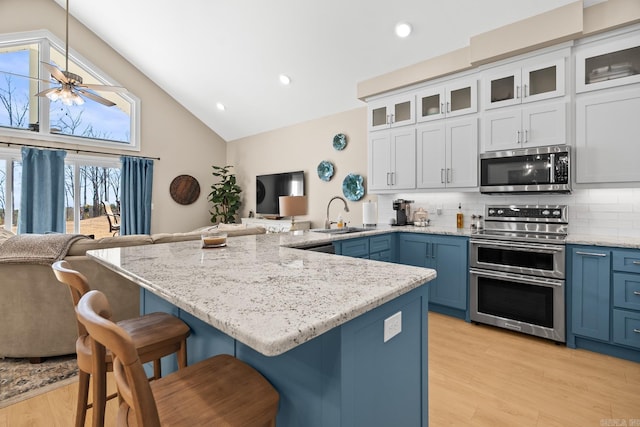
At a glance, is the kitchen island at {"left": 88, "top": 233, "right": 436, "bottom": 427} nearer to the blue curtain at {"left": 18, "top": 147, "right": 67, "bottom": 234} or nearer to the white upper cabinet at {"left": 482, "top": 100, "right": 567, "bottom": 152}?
the white upper cabinet at {"left": 482, "top": 100, "right": 567, "bottom": 152}

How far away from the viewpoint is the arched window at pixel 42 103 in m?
4.97

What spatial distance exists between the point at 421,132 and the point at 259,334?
11.9 feet

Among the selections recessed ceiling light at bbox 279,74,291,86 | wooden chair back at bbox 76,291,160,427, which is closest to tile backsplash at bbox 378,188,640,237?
recessed ceiling light at bbox 279,74,291,86

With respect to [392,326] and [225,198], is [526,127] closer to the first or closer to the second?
[392,326]

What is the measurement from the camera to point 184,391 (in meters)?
1.01

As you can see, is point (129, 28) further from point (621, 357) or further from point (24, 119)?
point (621, 357)

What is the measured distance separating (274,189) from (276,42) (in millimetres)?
2643

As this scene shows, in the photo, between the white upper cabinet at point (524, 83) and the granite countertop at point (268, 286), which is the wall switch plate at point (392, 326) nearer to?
the granite countertop at point (268, 286)

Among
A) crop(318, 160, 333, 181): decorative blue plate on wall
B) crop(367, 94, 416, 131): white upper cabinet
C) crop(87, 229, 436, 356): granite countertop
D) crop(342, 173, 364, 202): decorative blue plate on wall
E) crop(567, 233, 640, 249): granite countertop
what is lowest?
crop(87, 229, 436, 356): granite countertop

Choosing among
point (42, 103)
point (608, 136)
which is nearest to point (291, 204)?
point (608, 136)

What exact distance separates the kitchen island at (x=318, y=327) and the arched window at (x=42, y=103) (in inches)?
211

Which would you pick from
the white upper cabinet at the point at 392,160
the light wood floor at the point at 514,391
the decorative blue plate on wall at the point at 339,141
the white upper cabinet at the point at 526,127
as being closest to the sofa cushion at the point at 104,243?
the light wood floor at the point at 514,391

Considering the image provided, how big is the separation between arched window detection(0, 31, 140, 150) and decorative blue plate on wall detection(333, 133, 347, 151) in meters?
4.03

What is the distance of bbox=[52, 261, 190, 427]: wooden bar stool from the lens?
4.05 ft
